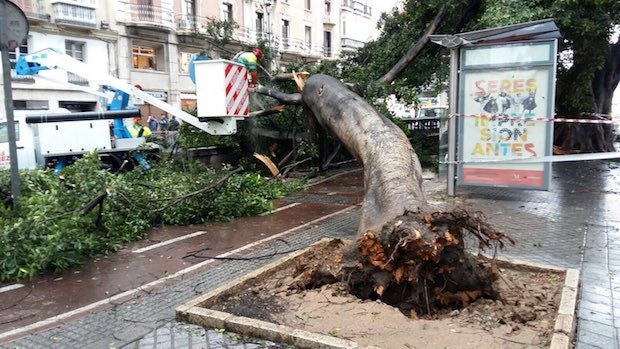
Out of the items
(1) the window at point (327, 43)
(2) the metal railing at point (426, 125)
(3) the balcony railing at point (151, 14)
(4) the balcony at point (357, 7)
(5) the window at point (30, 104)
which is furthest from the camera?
(4) the balcony at point (357, 7)

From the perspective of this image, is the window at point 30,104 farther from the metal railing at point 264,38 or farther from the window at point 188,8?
the window at point 188,8

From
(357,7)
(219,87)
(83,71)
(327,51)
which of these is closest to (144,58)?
(327,51)

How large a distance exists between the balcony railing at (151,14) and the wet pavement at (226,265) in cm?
2210

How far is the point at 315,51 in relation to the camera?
1735 inches

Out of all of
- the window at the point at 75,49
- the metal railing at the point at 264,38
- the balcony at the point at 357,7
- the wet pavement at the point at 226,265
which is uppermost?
the balcony at the point at 357,7

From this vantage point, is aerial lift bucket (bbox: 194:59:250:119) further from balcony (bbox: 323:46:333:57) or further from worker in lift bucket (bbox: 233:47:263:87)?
balcony (bbox: 323:46:333:57)

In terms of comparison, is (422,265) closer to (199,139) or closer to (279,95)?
(279,95)

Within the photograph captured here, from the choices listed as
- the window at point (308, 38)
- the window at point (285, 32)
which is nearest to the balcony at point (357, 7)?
the window at point (308, 38)

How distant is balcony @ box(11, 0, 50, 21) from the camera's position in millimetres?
22906

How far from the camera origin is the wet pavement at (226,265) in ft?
12.0

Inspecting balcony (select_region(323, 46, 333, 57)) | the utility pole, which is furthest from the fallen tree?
balcony (select_region(323, 46, 333, 57))

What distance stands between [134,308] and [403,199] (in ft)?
7.77

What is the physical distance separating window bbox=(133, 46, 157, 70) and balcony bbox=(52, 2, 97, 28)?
346 centimetres

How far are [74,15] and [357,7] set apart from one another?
3066 centimetres
